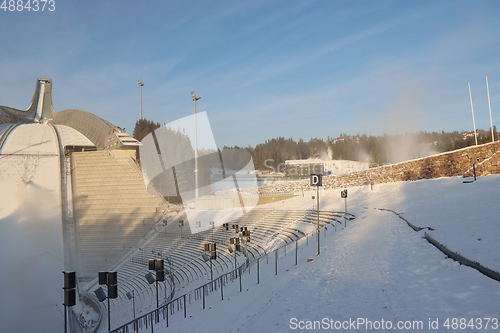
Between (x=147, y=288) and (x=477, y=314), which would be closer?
(x=477, y=314)

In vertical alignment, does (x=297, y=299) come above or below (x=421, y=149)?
below

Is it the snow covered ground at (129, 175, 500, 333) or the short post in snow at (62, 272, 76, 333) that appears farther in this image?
the short post in snow at (62, 272, 76, 333)

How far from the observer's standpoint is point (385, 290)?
5.79 meters

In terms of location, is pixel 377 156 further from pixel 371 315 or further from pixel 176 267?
pixel 371 315

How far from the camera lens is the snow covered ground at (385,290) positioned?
450 centimetres

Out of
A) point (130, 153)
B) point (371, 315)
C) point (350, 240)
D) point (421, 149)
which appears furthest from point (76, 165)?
point (421, 149)

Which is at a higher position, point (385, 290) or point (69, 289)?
point (69, 289)

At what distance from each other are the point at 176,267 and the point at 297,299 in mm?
14970

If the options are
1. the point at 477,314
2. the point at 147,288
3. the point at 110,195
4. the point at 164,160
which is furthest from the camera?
the point at 164,160

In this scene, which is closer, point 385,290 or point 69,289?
point 385,290

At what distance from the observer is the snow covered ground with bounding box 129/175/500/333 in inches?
177

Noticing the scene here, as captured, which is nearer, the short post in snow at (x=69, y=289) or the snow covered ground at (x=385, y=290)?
the snow covered ground at (x=385, y=290)

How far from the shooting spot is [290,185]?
41688 mm

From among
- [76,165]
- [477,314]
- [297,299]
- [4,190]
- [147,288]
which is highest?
[76,165]
